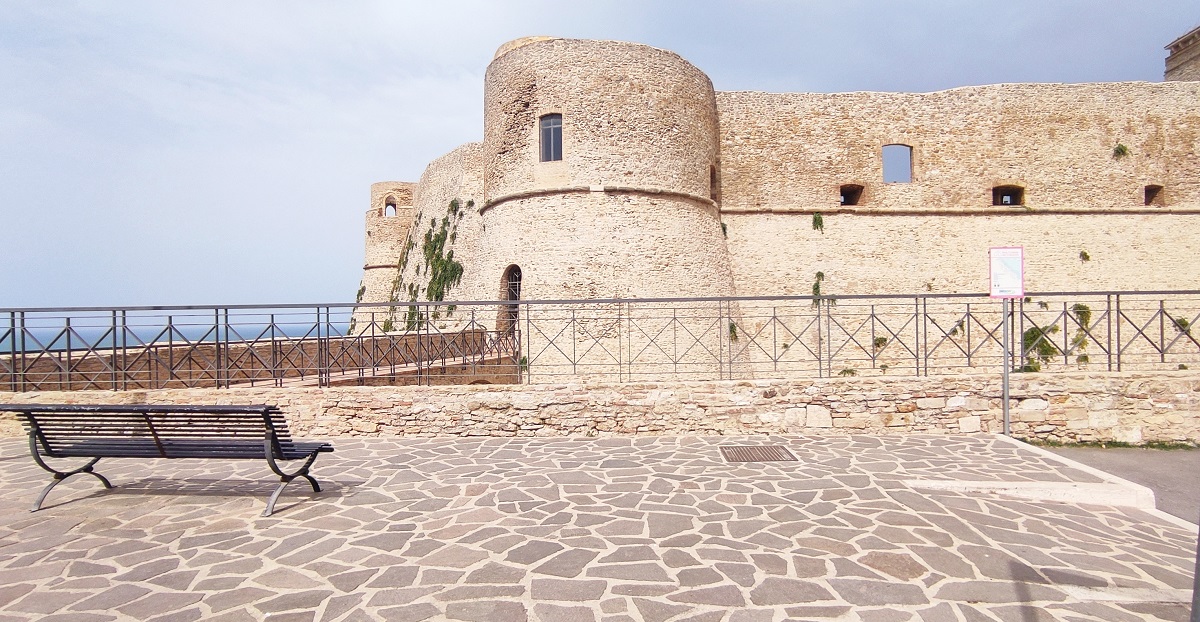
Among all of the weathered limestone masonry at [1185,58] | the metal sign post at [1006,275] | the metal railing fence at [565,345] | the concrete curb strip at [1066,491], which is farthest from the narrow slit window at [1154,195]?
the concrete curb strip at [1066,491]

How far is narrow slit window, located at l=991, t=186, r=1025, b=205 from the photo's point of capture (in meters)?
16.1

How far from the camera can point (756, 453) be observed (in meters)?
Answer: 5.77

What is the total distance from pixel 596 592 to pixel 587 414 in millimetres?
3758

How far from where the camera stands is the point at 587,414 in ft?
22.1

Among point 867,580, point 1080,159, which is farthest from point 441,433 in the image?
point 1080,159

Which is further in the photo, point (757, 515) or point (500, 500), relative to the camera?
point (500, 500)

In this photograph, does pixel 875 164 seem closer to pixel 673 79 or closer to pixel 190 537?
pixel 673 79

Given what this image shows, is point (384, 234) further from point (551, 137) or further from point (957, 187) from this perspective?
point (957, 187)

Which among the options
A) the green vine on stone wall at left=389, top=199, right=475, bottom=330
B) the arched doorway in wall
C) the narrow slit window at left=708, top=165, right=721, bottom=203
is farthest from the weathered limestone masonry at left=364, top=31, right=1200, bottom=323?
the green vine on stone wall at left=389, top=199, right=475, bottom=330

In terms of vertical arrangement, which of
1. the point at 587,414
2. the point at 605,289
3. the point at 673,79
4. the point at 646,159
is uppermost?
the point at 673,79

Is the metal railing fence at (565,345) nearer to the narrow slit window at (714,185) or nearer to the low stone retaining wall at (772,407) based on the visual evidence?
the low stone retaining wall at (772,407)

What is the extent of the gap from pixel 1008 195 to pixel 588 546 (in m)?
17.8

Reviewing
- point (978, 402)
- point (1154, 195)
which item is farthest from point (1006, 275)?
point (1154, 195)

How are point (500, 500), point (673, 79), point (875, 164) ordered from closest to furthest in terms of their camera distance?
point (500, 500), point (673, 79), point (875, 164)
